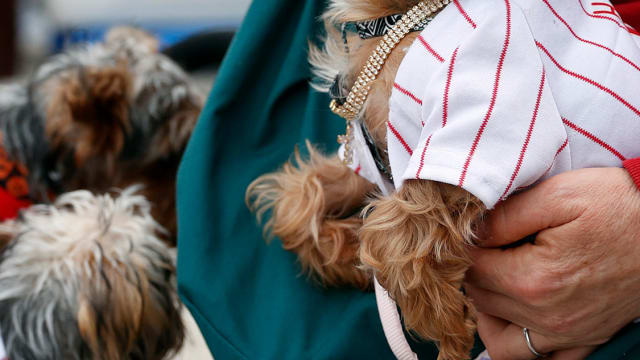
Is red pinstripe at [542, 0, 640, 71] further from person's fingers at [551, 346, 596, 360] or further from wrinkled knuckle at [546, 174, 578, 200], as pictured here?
person's fingers at [551, 346, 596, 360]

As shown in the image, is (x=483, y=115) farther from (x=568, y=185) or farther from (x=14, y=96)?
(x=14, y=96)

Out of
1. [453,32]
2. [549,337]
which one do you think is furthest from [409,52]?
[549,337]

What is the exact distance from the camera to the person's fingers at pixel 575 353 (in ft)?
3.53

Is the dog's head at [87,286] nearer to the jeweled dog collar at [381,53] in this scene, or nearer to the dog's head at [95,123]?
the dog's head at [95,123]

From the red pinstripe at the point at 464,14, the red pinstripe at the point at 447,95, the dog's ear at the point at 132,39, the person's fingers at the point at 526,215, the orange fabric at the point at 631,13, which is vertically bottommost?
the dog's ear at the point at 132,39

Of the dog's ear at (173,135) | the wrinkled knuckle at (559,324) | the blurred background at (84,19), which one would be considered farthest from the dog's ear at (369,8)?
the blurred background at (84,19)

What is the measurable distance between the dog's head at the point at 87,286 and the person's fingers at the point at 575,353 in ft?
2.83

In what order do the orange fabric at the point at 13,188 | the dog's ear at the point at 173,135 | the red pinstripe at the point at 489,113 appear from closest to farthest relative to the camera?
the red pinstripe at the point at 489,113, the orange fabric at the point at 13,188, the dog's ear at the point at 173,135

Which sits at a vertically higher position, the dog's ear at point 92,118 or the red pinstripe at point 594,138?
the red pinstripe at point 594,138

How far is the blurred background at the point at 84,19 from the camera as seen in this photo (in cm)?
523

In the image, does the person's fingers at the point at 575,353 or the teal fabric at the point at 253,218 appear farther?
the teal fabric at the point at 253,218

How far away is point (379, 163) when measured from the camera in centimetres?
118

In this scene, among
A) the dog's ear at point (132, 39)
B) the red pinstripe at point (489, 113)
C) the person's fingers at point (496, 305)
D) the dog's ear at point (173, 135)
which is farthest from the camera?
the dog's ear at point (132, 39)

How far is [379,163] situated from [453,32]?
0.30 m
